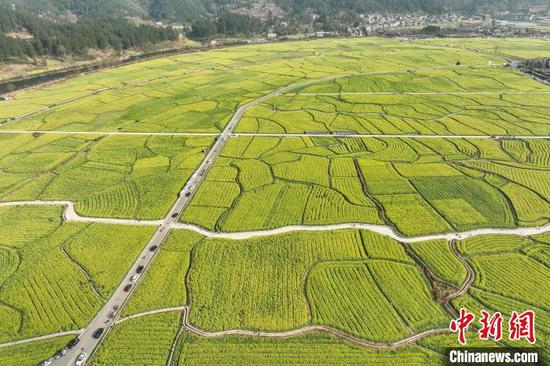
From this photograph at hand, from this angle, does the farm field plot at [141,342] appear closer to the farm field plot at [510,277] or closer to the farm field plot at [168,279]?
the farm field plot at [168,279]

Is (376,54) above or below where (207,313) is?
above

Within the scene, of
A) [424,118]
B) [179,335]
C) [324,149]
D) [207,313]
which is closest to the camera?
[179,335]

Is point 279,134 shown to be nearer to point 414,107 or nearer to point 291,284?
point 414,107

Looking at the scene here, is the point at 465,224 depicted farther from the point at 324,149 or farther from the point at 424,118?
→ the point at 424,118

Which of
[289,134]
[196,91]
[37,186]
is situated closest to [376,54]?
[196,91]

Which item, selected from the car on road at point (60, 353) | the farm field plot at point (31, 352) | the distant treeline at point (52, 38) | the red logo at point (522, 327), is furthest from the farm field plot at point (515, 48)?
the farm field plot at point (31, 352)
